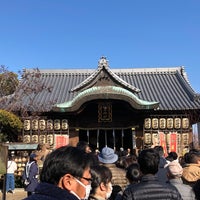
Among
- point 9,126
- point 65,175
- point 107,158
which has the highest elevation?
point 9,126

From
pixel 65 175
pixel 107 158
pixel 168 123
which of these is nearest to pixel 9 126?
pixel 168 123

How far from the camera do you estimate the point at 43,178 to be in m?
1.96

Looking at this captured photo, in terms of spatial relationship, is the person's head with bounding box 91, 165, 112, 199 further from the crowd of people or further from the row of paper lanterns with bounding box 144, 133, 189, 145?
the row of paper lanterns with bounding box 144, 133, 189, 145

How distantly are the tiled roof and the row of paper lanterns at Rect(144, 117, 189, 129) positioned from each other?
684mm

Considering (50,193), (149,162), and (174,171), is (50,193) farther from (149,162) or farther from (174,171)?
(174,171)

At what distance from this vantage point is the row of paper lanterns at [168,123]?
18391mm

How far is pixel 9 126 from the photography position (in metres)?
16.9

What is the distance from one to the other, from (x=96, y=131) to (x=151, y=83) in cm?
445

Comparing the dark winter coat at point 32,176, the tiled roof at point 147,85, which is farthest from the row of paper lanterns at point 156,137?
the dark winter coat at point 32,176

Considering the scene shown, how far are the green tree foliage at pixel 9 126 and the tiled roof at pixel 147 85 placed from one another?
1.82 meters

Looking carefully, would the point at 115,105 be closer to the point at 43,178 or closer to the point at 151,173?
the point at 151,173

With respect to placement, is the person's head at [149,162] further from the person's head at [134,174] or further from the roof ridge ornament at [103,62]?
the roof ridge ornament at [103,62]

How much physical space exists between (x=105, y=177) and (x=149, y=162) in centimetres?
48

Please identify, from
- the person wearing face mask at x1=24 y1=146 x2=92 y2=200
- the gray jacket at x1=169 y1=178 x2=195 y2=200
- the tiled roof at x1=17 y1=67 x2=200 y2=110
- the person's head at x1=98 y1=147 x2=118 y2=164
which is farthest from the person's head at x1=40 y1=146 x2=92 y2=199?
the tiled roof at x1=17 y1=67 x2=200 y2=110
